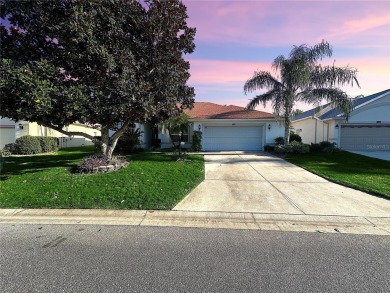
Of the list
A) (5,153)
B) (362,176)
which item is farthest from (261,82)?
(5,153)

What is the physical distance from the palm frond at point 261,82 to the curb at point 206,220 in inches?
457

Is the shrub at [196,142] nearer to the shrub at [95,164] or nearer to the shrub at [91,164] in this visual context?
the shrub at [95,164]

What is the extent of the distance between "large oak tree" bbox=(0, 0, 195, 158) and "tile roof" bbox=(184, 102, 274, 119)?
9360 mm

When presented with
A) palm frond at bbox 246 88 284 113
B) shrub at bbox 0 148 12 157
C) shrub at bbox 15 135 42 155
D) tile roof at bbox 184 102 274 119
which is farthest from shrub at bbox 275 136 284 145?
shrub at bbox 0 148 12 157

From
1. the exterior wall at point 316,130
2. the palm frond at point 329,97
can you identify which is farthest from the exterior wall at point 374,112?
the palm frond at point 329,97

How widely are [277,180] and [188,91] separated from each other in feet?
16.5

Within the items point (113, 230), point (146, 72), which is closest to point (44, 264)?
point (113, 230)

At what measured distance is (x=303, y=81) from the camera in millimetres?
13961

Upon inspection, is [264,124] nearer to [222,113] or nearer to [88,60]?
[222,113]

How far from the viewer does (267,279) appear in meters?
3.00

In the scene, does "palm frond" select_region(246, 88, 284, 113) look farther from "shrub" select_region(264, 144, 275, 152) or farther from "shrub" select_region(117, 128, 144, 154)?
"shrub" select_region(117, 128, 144, 154)

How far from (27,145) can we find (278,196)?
661 inches

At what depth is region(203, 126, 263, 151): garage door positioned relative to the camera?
18188 millimetres

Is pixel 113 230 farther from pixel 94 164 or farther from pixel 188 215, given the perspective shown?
pixel 94 164
